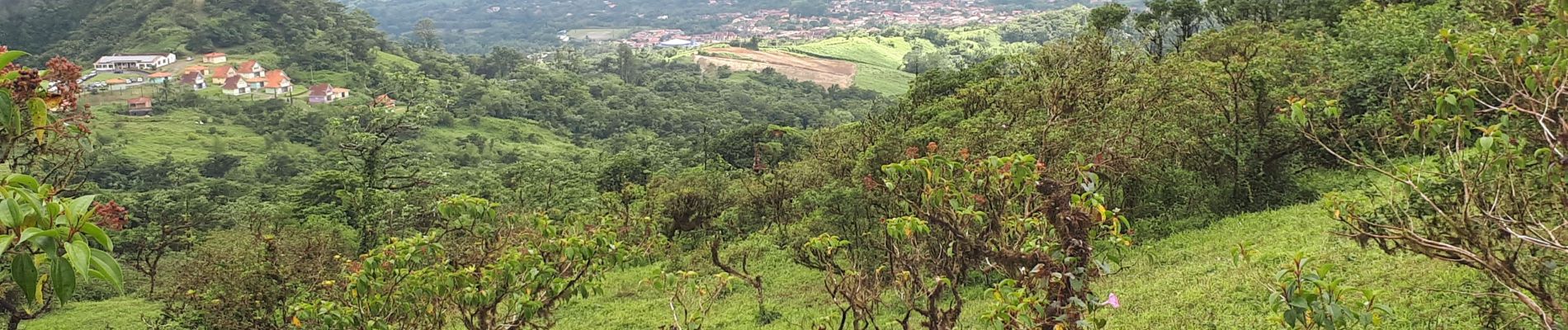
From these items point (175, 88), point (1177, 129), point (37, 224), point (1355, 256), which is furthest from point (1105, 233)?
point (175, 88)

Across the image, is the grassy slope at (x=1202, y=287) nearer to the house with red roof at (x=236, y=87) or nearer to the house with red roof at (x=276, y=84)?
the house with red roof at (x=236, y=87)

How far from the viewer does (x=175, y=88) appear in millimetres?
53156

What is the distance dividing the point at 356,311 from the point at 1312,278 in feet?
12.7

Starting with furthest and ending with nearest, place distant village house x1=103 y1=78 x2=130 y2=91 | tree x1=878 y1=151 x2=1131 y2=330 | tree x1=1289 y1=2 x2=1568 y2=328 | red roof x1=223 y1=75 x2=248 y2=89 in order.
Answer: red roof x1=223 y1=75 x2=248 y2=89, distant village house x1=103 y1=78 x2=130 y2=91, tree x1=878 y1=151 x2=1131 y2=330, tree x1=1289 y1=2 x2=1568 y2=328

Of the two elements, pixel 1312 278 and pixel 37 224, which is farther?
pixel 1312 278

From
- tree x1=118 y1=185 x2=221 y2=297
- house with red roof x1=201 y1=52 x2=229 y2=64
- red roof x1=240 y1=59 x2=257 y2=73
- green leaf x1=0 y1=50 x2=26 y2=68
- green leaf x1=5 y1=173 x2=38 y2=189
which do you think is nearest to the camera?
green leaf x1=0 y1=50 x2=26 y2=68

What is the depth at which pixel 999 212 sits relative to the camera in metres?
3.92

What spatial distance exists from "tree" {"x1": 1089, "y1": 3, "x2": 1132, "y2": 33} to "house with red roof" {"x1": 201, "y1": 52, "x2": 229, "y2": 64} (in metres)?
57.7

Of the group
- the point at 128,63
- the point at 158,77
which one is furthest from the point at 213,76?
the point at 128,63

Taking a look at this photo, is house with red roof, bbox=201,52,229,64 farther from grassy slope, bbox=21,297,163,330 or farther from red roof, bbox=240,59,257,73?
grassy slope, bbox=21,297,163,330

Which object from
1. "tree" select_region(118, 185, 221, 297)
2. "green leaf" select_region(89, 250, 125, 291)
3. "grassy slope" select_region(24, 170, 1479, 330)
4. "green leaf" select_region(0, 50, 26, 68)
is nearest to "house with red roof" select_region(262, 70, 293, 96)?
"tree" select_region(118, 185, 221, 297)

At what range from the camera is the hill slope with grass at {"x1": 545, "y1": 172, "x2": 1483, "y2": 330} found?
6.17m

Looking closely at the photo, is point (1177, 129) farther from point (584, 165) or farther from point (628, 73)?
point (628, 73)

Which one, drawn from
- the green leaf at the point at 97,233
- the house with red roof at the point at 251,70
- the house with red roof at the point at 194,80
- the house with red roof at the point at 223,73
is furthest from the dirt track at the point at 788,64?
the green leaf at the point at 97,233
